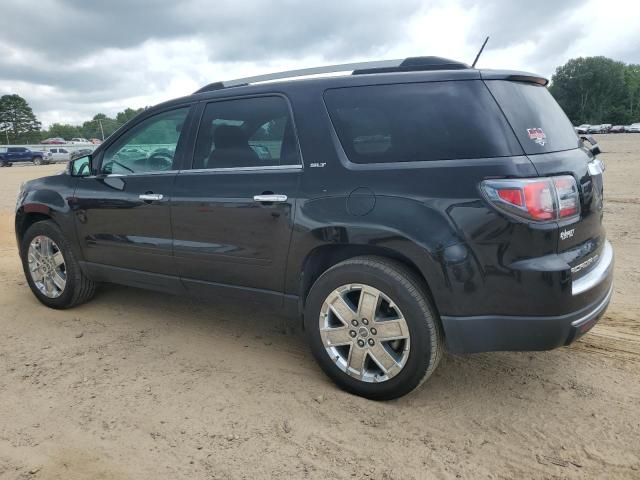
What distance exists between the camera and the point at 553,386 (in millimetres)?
3121

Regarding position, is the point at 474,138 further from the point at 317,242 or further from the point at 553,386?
the point at 553,386

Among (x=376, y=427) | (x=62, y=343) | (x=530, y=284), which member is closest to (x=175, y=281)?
(x=62, y=343)

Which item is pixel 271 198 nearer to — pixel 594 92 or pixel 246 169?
pixel 246 169

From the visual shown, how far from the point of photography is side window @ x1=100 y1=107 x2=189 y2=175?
3846 mm

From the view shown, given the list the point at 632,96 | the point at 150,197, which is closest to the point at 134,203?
the point at 150,197

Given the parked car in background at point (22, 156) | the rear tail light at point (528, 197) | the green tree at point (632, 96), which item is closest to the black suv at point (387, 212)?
the rear tail light at point (528, 197)

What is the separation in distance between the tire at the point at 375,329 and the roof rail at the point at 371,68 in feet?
3.70

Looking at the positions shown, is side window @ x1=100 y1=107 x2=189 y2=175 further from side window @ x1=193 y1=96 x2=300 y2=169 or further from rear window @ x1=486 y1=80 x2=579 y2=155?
rear window @ x1=486 y1=80 x2=579 y2=155

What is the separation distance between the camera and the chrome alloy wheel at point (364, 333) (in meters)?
2.85

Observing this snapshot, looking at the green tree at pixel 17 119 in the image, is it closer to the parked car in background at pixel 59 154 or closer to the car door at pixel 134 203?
the parked car in background at pixel 59 154

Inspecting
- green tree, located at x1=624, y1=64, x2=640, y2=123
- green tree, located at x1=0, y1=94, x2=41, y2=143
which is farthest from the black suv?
green tree, located at x1=624, y1=64, x2=640, y2=123

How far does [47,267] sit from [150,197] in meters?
1.57

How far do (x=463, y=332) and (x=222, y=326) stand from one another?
7.16 feet

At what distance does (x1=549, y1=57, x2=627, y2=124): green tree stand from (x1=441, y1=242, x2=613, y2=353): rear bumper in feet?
322
